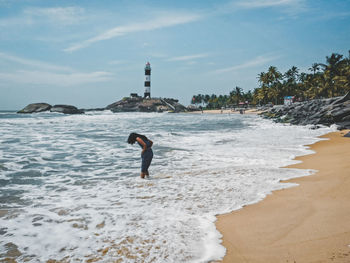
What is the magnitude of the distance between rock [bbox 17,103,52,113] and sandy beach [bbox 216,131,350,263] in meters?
112

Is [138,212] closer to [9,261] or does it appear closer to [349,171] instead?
[9,261]

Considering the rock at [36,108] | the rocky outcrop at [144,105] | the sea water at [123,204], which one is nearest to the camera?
the sea water at [123,204]

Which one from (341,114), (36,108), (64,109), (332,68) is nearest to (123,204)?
(341,114)

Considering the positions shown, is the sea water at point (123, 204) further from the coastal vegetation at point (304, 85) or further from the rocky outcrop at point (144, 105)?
the rocky outcrop at point (144, 105)

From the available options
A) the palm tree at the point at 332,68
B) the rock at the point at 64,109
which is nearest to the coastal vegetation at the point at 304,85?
the palm tree at the point at 332,68

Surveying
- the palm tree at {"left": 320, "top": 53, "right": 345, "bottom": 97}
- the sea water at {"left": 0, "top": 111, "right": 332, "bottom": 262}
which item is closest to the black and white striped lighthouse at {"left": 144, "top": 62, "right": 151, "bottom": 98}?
the palm tree at {"left": 320, "top": 53, "right": 345, "bottom": 97}

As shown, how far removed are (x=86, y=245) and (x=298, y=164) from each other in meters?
7.02

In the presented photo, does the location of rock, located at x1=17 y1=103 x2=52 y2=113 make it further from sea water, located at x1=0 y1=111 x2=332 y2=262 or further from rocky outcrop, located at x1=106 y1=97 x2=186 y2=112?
sea water, located at x1=0 y1=111 x2=332 y2=262

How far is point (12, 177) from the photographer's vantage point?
23.1 feet

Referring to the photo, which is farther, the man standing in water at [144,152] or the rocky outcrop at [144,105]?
the rocky outcrop at [144,105]

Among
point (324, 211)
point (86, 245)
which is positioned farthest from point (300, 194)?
point (86, 245)

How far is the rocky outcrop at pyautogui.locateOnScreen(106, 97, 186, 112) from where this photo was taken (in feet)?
462

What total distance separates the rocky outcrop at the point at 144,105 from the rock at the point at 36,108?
43.8 metres

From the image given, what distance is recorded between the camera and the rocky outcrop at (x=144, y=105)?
5546 inches
